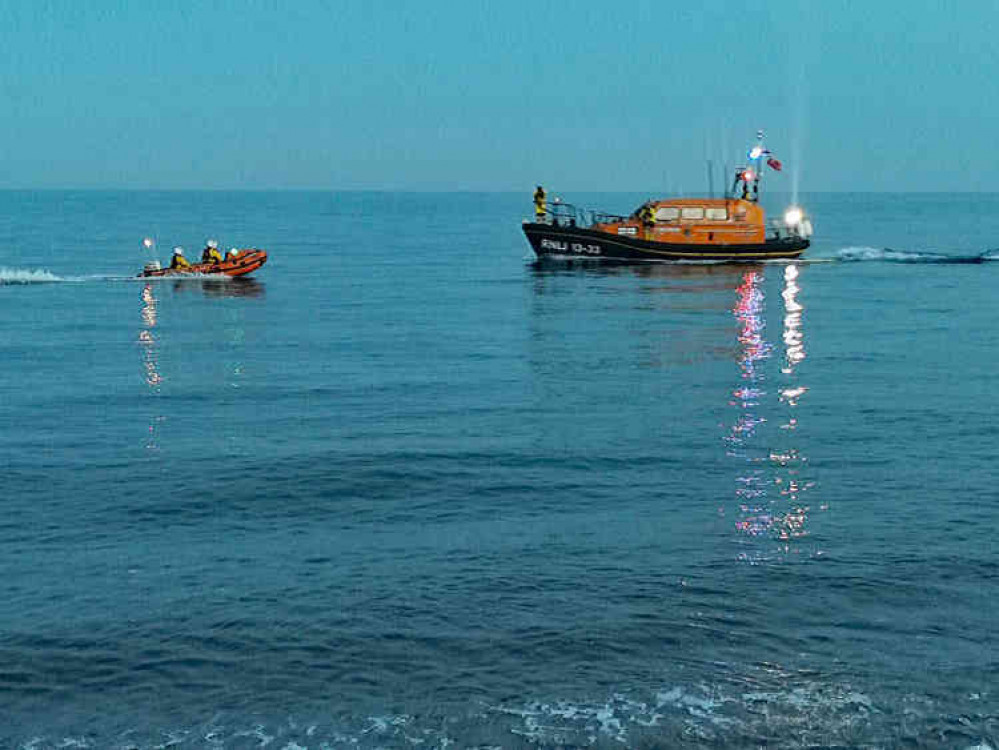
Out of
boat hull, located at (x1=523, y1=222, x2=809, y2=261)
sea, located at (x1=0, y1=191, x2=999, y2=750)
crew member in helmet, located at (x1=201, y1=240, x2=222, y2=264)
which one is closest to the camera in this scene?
sea, located at (x1=0, y1=191, x2=999, y2=750)

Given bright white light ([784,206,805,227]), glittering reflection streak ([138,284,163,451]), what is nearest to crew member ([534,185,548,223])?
bright white light ([784,206,805,227])

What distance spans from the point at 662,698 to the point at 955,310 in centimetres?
3424

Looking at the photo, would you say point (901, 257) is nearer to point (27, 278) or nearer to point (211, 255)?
point (211, 255)

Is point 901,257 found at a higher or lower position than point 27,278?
lower

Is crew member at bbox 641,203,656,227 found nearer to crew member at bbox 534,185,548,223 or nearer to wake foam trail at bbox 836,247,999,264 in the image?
crew member at bbox 534,185,548,223

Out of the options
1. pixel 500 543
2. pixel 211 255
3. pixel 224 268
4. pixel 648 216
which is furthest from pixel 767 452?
pixel 648 216

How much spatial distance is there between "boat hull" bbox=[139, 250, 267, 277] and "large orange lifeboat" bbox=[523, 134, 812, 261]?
13.2 m

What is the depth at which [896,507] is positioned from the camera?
49.2 feet

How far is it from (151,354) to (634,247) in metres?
A: 29.9

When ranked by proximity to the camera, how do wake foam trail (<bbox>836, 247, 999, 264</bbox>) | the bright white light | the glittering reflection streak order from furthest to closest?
1. wake foam trail (<bbox>836, 247, 999, 264</bbox>)
2. the bright white light
3. the glittering reflection streak

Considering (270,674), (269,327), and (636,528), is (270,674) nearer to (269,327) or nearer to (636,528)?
(636,528)

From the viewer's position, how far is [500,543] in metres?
13.8

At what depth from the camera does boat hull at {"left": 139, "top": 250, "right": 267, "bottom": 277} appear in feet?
163

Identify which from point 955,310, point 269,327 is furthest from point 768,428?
point 955,310
